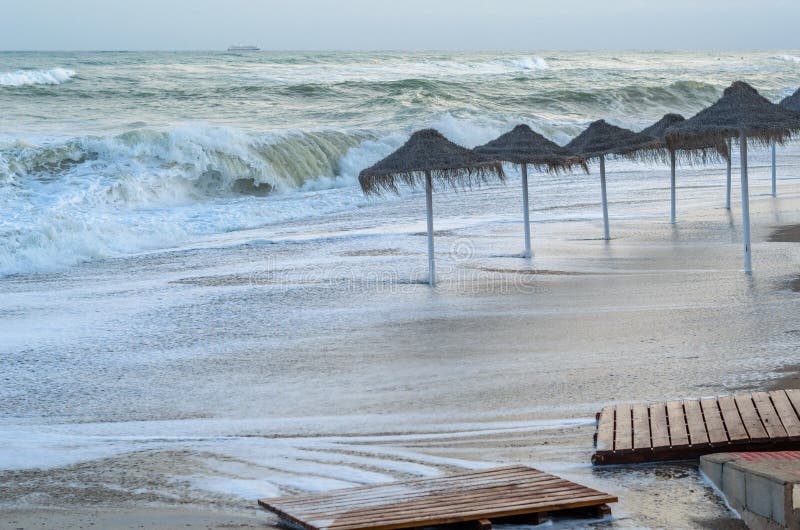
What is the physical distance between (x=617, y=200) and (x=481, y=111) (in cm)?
1834

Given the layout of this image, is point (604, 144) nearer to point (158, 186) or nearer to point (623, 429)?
point (623, 429)

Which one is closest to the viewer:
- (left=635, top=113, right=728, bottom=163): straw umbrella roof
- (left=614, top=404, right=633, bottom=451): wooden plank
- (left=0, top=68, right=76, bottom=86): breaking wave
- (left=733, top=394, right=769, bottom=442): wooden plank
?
(left=733, top=394, right=769, bottom=442): wooden plank

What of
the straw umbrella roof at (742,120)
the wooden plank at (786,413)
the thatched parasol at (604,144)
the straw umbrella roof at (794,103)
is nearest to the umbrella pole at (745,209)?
the straw umbrella roof at (742,120)

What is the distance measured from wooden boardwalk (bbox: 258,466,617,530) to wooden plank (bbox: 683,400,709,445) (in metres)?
1.02

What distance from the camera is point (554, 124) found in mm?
36469

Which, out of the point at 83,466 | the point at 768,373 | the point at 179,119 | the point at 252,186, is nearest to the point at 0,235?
the point at 252,186

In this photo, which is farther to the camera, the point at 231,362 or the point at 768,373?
the point at 231,362

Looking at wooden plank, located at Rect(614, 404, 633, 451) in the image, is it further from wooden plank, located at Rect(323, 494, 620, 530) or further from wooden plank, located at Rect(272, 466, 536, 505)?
wooden plank, located at Rect(323, 494, 620, 530)

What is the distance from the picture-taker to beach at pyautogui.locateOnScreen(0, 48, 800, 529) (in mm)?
6562

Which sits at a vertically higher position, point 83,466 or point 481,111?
point 481,111

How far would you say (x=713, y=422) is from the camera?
6742mm

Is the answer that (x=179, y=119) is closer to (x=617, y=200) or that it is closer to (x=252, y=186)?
(x=252, y=186)

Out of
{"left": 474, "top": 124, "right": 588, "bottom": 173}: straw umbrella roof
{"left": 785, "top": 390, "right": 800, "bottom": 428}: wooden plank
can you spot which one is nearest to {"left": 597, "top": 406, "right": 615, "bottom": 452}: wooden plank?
{"left": 785, "top": 390, "right": 800, "bottom": 428}: wooden plank

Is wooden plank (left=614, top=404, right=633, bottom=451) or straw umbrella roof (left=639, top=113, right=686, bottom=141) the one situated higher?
straw umbrella roof (left=639, top=113, right=686, bottom=141)
